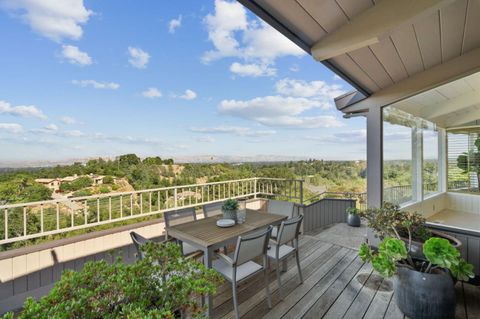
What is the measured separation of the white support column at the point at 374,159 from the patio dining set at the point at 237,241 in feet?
5.29

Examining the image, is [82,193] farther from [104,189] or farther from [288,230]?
[288,230]

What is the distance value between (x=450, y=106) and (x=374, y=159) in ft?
3.94

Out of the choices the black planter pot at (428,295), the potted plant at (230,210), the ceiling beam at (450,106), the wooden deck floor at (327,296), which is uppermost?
the ceiling beam at (450,106)

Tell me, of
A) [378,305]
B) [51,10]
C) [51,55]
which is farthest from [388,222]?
[51,55]

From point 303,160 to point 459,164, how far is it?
12.2 feet

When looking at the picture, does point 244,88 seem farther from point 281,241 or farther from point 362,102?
point 281,241

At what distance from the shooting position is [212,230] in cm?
254

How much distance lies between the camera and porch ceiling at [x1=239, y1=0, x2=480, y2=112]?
1.58 metres

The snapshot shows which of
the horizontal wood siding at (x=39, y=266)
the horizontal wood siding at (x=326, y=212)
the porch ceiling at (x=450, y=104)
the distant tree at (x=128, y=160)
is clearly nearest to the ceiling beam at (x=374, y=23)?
the porch ceiling at (x=450, y=104)

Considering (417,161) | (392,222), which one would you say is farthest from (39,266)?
(417,161)

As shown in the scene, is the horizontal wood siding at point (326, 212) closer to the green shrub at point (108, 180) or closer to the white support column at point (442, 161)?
the white support column at point (442, 161)

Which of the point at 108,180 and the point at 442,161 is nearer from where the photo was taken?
the point at 442,161

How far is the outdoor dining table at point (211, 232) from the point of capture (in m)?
2.14

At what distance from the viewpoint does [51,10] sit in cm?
363
